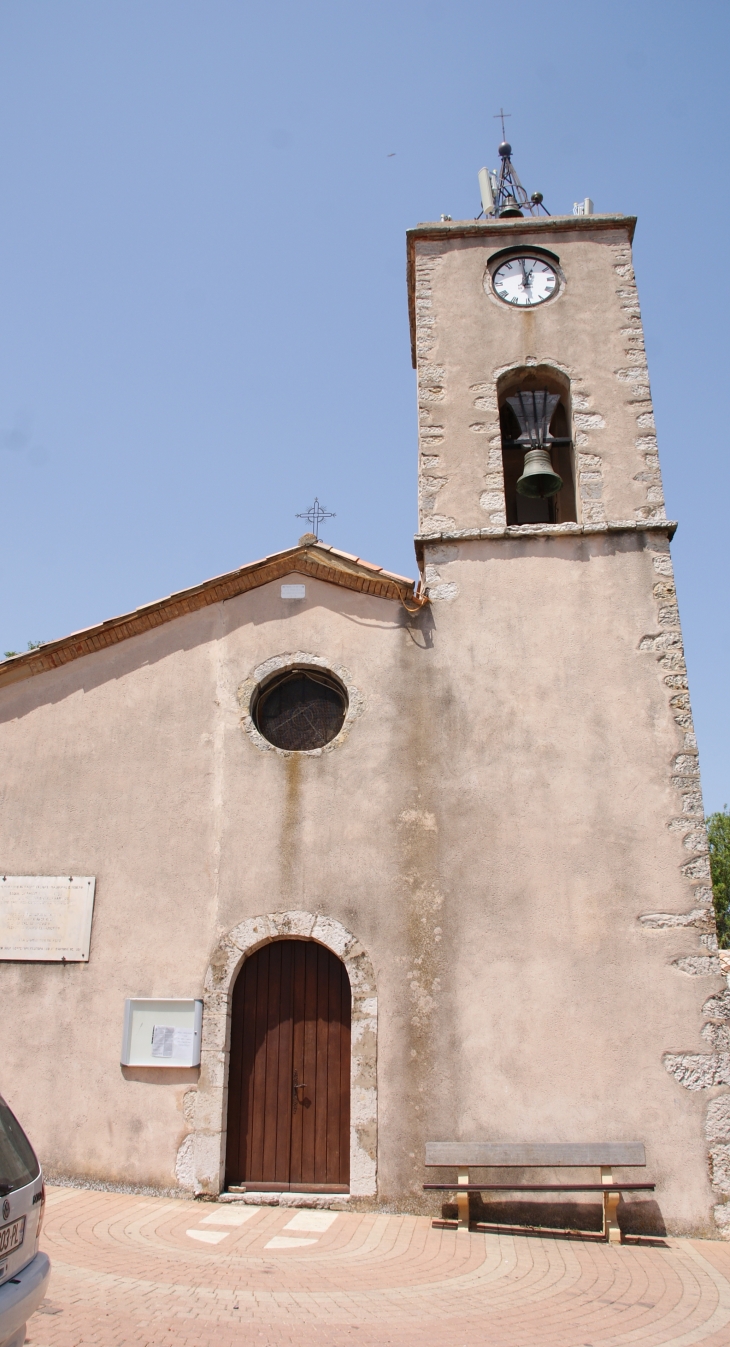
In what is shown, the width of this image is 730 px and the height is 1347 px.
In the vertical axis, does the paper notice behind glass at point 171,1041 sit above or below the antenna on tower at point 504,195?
below

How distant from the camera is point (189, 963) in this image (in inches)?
262

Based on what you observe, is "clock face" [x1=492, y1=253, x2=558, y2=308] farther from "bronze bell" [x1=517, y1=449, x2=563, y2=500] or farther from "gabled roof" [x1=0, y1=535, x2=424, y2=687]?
"gabled roof" [x1=0, y1=535, x2=424, y2=687]

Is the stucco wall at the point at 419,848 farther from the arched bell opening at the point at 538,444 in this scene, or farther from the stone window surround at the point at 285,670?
the arched bell opening at the point at 538,444

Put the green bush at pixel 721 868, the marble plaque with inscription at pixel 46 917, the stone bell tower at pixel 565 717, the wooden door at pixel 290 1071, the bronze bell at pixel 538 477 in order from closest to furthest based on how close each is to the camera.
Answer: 1. the stone bell tower at pixel 565 717
2. the wooden door at pixel 290 1071
3. the marble plaque with inscription at pixel 46 917
4. the bronze bell at pixel 538 477
5. the green bush at pixel 721 868

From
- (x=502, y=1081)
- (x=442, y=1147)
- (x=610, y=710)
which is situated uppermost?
(x=610, y=710)

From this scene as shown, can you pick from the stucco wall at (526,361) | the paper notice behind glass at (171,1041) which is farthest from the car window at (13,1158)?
the stucco wall at (526,361)

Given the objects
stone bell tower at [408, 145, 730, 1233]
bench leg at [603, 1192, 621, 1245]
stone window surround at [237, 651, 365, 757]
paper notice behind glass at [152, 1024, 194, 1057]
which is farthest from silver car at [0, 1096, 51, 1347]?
stone window surround at [237, 651, 365, 757]

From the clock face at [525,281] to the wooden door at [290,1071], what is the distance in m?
6.46

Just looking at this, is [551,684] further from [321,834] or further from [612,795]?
[321,834]

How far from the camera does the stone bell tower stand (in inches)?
240

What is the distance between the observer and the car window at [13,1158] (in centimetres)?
296

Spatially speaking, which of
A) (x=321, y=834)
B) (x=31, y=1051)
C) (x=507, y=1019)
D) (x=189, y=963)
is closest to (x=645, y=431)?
(x=321, y=834)

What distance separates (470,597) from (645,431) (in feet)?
7.66

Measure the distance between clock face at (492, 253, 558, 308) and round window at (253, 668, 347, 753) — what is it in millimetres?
4345
